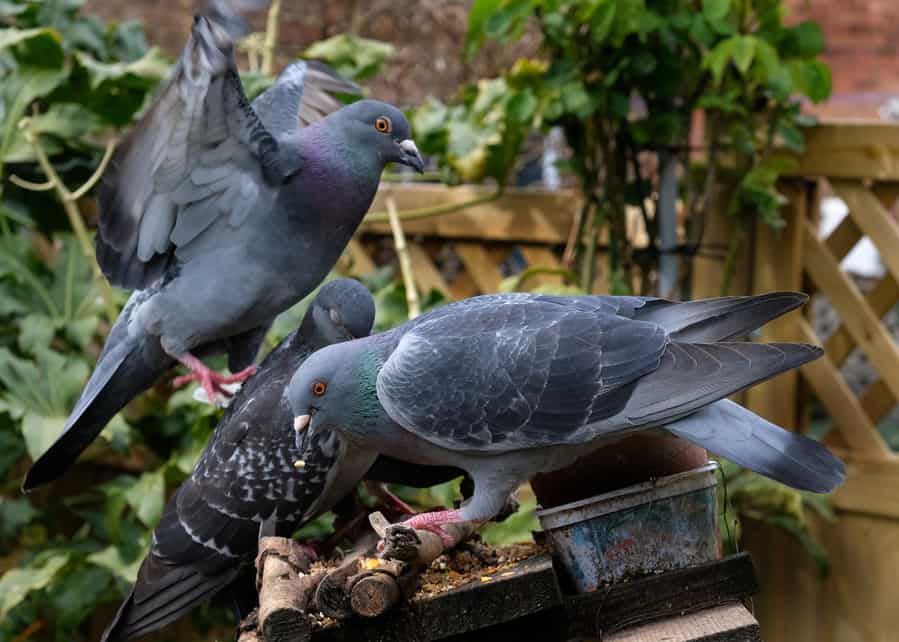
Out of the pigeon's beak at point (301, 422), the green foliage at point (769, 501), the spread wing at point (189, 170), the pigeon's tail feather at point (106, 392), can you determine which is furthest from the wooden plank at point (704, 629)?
the green foliage at point (769, 501)

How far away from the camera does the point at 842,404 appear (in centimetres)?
398

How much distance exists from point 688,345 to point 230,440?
40.2 inches

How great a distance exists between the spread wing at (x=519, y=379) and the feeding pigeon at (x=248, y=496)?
18.0 inches

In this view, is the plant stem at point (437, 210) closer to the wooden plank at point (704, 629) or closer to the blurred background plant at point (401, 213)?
the blurred background plant at point (401, 213)

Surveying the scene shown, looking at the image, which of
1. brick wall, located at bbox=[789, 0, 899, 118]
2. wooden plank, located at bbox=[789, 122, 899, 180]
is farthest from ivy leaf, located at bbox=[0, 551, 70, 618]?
brick wall, located at bbox=[789, 0, 899, 118]

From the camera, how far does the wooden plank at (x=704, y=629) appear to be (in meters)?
1.76

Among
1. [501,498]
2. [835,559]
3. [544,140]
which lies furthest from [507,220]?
[501,498]

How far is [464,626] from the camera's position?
180 centimetres

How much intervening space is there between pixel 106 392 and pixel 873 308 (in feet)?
8.59

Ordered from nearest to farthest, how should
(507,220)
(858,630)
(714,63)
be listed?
(714,63) < (858,630) < (507,220)

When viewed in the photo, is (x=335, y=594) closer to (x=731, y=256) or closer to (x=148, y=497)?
(x=148, y=497)

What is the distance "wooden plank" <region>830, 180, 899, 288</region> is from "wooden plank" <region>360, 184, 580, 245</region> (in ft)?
3.27

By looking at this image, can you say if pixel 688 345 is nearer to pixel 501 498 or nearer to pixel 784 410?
pixel 501 498

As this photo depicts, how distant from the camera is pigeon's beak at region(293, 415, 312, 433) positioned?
72.1 inches
